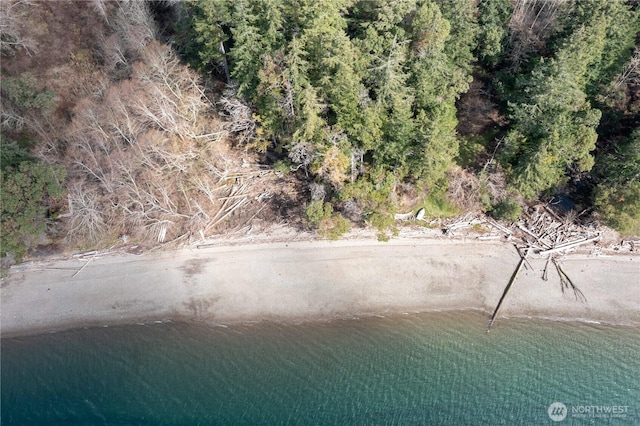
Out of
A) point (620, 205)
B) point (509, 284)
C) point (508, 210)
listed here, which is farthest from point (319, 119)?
point (620, 205)

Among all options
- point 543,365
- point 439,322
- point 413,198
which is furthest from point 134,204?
point 543,365

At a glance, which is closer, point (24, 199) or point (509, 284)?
point (24, 199)

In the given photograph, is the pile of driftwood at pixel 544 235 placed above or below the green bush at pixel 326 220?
below

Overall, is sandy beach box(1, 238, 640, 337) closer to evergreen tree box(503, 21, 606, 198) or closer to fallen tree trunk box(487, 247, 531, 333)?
fallen tree trunk box(487, 247, 531, 333)

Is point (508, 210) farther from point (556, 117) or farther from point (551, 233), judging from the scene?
point (556, 117)

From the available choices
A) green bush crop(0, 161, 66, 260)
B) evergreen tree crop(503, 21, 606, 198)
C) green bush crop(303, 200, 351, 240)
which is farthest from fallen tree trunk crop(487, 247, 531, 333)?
green bush crop(0, 161, 66, 260)

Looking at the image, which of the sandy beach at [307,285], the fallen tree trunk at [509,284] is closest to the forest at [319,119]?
the sandy beach at [307,285]

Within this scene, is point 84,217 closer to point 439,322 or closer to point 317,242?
point 317,242

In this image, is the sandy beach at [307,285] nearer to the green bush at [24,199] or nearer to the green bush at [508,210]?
the green bush at [508,210]
